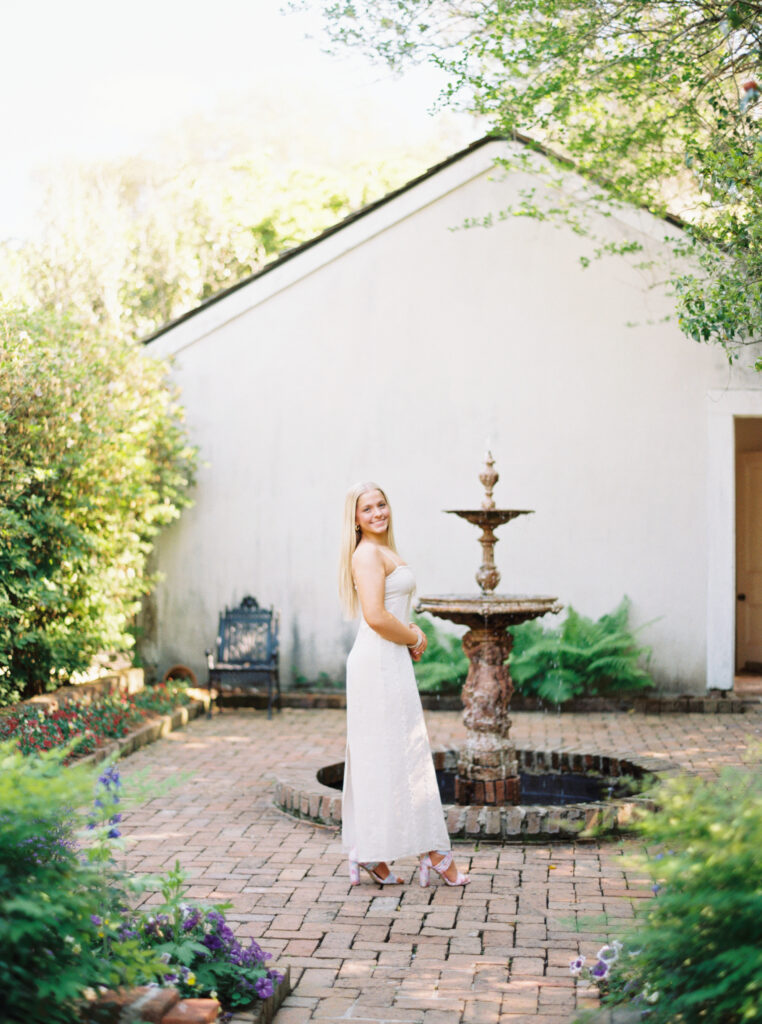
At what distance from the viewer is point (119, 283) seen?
88.9 ft

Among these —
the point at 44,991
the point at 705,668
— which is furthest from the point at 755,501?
the point at 44,991

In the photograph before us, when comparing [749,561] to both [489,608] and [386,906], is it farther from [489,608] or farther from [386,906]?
[386,906]

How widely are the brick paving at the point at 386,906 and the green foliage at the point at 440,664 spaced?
278cm

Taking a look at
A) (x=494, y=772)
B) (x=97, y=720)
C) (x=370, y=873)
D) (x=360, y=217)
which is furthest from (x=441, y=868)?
(x=360, y=217)

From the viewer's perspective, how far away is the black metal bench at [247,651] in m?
11.7

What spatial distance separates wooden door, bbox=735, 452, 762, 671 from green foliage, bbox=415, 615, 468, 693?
4.56 metres

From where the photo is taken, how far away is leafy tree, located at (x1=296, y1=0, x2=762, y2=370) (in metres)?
8.05

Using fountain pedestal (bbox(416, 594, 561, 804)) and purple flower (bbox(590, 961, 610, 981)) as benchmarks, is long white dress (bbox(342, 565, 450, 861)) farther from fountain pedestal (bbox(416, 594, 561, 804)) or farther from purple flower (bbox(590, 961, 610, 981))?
purple flower (bbox(590, 961, 610, 981))

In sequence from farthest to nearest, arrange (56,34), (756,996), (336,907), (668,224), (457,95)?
(56,34), (668,224), (457,95), (336,907), (756,996)

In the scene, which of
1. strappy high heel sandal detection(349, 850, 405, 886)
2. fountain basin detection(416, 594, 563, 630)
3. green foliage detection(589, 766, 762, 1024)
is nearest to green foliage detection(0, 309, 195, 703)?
fountain basin detection(416, 594, 563, 630)

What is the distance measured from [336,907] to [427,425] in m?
7.57

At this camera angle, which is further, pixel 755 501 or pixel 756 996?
pixel 755 501

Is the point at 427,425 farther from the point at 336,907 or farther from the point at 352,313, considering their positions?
the point at 336,907

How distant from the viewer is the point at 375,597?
576 cm
